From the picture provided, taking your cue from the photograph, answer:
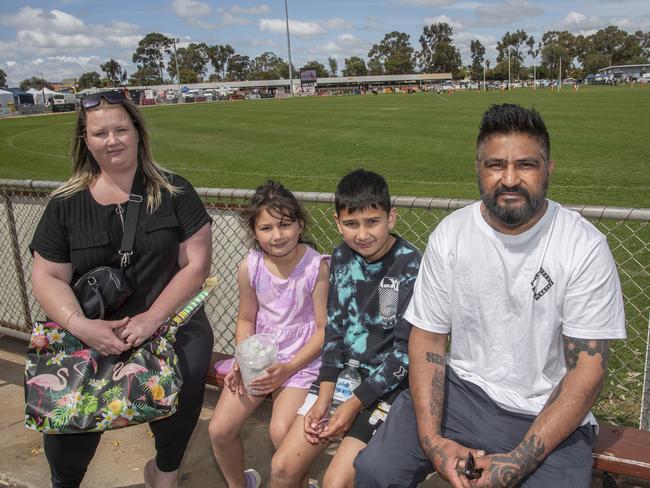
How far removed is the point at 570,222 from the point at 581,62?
473 feet

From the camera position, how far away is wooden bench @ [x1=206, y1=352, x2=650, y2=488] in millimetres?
2197

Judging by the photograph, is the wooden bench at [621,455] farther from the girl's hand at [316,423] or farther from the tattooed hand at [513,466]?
the girl's hand at [316,423]

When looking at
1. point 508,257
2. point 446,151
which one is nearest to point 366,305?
point 508,257

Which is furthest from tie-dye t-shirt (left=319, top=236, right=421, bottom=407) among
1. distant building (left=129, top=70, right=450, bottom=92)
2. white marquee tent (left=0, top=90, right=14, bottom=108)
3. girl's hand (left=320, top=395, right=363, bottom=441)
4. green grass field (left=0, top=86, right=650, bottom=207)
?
distant building (left=129, top=70, right=450, bottom=92)

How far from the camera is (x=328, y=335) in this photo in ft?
8.71

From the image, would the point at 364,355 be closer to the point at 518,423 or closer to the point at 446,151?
the point at 518,423

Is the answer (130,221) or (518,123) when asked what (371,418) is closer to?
(518,123)

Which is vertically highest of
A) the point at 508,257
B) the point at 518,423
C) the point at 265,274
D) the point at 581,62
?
the point at 581,62

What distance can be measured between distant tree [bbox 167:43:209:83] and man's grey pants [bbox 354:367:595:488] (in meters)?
135

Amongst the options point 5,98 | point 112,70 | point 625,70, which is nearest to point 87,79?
point 112,70

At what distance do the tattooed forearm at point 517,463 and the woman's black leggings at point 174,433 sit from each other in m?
1.48

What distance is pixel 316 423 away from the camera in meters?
2.47

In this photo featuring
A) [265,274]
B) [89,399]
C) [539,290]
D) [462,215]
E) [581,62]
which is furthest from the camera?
[581,62]

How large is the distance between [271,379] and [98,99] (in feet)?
5.24
